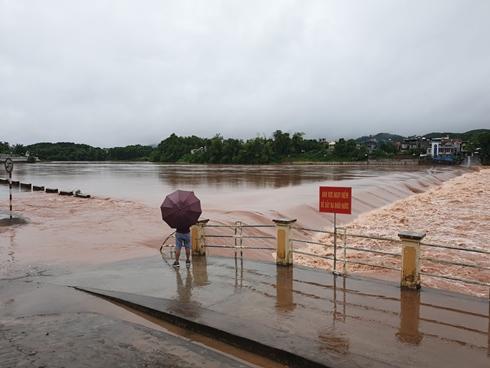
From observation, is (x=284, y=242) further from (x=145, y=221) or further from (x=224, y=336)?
→ (x=145, y=221)

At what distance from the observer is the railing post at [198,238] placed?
10.0 metres

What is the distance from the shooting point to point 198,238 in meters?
10.1

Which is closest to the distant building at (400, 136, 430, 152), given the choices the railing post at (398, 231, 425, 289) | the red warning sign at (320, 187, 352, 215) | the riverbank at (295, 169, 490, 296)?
the riverbank at (295, 169, 490, 296)

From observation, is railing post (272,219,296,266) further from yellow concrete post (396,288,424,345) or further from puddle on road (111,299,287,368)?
puddle on road (111,299,287,368)

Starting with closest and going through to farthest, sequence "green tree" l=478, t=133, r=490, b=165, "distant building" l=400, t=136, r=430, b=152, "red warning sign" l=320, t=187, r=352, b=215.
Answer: "red warning sign" l=320, t=187, r=352, b=215 → "green tree" l=478, t=133, r=490, b=165 → "distant building" l=400, t=136, r=430, b=152

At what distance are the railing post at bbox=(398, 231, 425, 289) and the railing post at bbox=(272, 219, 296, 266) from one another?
2469mm

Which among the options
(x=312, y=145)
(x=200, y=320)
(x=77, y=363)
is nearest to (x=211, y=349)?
(x=200, y=320)

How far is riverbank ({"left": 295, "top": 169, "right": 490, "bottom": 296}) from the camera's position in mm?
11439

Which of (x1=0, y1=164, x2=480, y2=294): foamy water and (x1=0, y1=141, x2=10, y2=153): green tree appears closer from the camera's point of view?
(x1=0, y1=164, x2=480, y2=294): foamy water

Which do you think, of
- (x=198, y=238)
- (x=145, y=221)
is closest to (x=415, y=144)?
(x=145, y=221)

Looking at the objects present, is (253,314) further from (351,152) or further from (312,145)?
(312,145)

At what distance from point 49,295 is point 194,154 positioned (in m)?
143

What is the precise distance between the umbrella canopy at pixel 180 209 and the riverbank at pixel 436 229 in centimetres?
465

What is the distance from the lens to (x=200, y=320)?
237 inches
